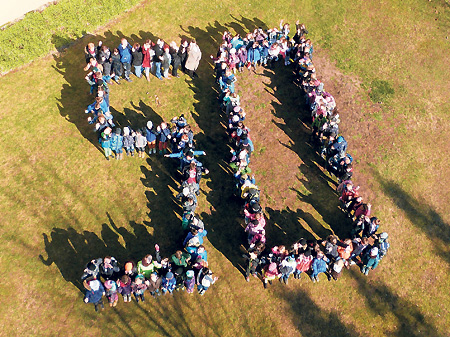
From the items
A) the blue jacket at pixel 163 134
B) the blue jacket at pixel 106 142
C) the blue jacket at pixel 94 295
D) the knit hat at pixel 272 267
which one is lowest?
the blue jacket at pixel 94 295

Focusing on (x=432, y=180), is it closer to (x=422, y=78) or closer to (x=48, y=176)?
(x=422, y=78)

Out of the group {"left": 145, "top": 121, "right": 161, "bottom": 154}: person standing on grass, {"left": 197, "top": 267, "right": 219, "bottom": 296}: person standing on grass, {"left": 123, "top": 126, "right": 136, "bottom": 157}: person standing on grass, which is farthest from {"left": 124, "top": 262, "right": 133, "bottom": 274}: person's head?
{"left": 145, "top": 121, "right": 161, "bottom": 154}: person standing on grass

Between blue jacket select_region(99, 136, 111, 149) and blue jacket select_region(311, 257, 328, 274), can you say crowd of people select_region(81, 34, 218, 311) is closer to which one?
blue jacket select_region(99, 136, 111, 149)

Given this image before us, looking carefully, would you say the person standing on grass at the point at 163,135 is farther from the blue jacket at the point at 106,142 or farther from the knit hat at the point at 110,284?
the knit hat at the point at 110,284

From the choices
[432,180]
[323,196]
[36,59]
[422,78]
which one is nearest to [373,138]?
[432,180]

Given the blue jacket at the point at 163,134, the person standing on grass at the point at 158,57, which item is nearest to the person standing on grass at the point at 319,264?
the blue jacket at the point at 163,134

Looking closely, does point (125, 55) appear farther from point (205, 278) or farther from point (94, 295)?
point (205, 278)
